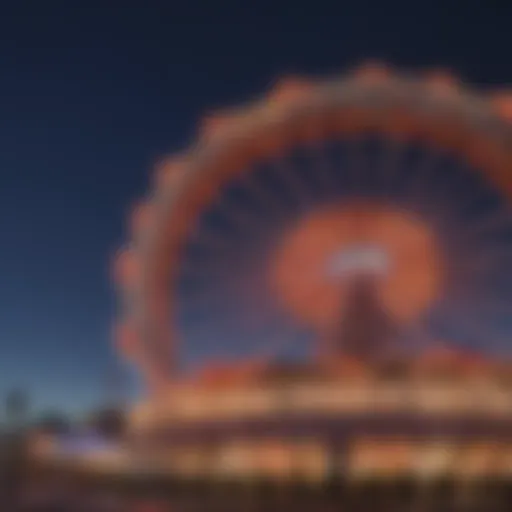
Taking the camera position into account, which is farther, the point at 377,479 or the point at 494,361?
the point at 494,361

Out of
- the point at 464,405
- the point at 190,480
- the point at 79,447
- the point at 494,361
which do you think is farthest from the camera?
the point at 79,447

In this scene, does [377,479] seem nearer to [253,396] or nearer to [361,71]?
[253,396]

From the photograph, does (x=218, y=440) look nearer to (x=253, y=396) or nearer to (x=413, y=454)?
(x=253, y=396)

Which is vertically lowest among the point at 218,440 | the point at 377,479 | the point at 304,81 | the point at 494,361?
the point at 377,479

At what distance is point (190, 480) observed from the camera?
85.5ft

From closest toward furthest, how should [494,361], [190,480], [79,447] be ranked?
[190,480], [494,361], [79,447]

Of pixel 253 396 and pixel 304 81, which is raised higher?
pixel 304 81

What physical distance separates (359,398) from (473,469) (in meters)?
4.02

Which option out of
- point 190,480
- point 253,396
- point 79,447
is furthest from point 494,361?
point 79,447

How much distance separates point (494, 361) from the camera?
30.7 m

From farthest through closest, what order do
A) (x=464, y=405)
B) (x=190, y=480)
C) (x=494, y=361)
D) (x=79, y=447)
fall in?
(x=79, y=447)
(x=494, y=361)
(x=464, y=405)
(x=190, y=480)

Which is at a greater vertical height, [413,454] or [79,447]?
[79,447]

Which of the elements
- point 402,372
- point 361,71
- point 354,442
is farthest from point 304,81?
point 354,442

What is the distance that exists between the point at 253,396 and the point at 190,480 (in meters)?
4.16
